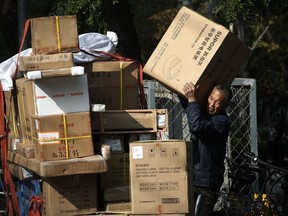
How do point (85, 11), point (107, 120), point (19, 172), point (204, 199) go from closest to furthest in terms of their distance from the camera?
1. point (107, 120)
2. point (204, 199)
3. point (19, 172)
4. point (85, 11)

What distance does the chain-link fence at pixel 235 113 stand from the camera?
30.7ft

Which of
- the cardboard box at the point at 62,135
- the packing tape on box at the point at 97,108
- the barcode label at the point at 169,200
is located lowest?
the barcode label at the point at 169,200

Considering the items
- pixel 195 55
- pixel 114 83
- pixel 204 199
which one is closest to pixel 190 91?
pixel 195 55

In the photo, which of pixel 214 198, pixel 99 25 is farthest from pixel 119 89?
pixel 99 25

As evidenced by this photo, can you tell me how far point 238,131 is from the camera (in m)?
9.75

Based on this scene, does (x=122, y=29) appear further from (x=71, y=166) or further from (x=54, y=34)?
(x=71, y=166)

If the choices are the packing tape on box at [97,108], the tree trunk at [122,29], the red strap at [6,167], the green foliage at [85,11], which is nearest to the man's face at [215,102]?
the packing tape on box at [97,108]

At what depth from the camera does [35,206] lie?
22.8ft

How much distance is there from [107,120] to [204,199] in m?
1.18

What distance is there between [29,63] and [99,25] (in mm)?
4570

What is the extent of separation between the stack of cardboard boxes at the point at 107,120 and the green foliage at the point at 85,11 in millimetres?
3495

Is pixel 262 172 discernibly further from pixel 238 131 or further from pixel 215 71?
pixel 215 71

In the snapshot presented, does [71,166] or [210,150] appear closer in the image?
[71,166]

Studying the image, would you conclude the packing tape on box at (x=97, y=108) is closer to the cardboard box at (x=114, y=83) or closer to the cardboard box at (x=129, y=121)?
the cardboard box at (x=129, y=121)
